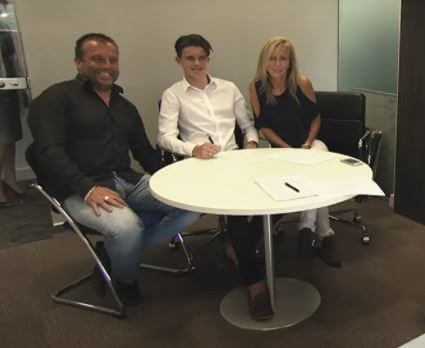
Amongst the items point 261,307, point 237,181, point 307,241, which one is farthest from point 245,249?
point 307,241

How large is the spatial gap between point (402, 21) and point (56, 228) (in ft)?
9.05

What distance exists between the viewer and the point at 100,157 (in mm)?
2217

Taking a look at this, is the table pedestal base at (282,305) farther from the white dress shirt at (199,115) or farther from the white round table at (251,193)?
the white dress shirt at (199,115)

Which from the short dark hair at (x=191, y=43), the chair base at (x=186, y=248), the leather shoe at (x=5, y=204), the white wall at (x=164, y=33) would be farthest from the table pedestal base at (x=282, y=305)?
the leather shoe at (x=5, y=204)

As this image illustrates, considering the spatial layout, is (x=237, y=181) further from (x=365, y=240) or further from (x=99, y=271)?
(x=365, y=240)

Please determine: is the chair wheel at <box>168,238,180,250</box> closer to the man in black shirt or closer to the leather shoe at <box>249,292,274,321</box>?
the man in black shirt

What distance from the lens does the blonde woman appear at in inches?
103

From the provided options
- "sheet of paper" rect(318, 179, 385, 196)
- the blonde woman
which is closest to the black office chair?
the blonde woman

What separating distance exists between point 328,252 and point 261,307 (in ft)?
2.27

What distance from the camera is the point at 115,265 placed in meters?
2.11

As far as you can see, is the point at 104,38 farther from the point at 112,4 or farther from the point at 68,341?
the point at 68,341

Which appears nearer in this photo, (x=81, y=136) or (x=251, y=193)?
(x=251, y=193)

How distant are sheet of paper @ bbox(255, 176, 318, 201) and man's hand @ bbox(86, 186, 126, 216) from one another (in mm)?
661

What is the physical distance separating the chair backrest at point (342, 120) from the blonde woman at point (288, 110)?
225 millimetres
